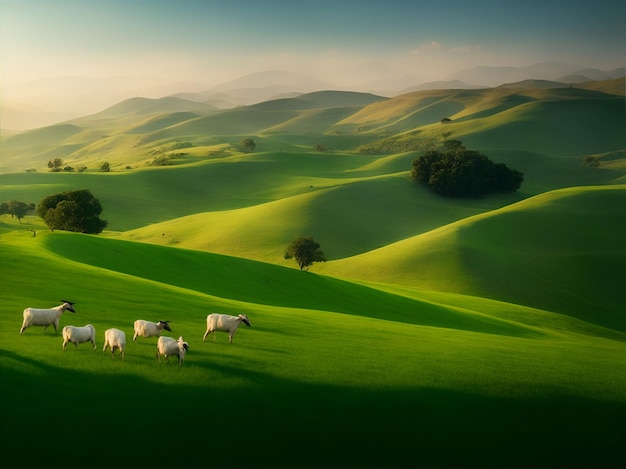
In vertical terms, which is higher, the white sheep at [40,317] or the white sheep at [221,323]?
the white sheep at [40,317]

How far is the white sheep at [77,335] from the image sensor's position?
72.8 feet

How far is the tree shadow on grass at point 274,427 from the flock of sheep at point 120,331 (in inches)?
58.2

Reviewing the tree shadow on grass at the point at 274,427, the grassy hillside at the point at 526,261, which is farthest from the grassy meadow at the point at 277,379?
the grassy hillside at the point at 526,261

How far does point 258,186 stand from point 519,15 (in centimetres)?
11908

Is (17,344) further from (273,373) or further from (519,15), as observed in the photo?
(519,15)

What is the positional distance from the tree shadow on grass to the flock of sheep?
1479 millimetres

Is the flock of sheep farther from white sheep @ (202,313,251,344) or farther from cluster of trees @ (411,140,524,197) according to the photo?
cluster of trees @ (411,140,524,197)

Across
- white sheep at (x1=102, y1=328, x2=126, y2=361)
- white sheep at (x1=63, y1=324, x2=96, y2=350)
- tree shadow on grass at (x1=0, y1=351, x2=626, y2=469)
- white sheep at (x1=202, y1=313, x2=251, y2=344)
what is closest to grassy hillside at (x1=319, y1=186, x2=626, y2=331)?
white sheep at (x1=202, y1=313, x2=251, y2=344)

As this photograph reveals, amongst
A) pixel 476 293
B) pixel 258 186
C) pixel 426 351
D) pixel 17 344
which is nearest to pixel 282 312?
pixel 426 351

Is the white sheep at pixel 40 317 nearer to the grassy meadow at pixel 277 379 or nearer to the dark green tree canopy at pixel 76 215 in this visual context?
the grassy meadow at pixel 277 379

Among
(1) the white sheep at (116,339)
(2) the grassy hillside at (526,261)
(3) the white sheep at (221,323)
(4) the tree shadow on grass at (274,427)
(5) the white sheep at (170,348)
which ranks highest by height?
(1) the white sheep at (116,339)

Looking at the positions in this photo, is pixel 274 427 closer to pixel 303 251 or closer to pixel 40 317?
pixel 40 317

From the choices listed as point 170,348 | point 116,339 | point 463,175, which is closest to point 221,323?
point 170,348

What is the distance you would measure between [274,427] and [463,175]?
149 metres
